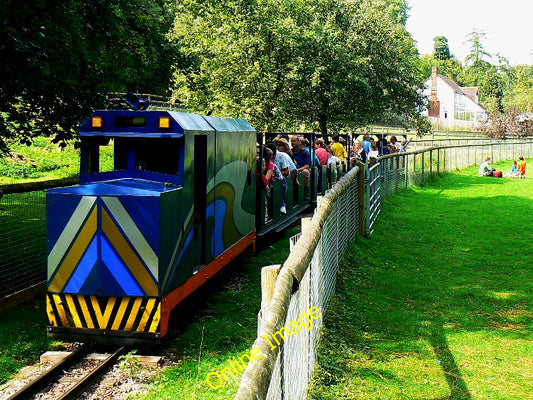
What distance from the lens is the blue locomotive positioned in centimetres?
786

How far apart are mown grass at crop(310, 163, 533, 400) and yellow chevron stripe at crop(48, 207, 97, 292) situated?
2821mm

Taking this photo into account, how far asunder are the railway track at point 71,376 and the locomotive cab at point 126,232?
0.84ft

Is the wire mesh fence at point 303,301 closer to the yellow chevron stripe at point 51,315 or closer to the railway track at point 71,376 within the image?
Answer: the railway track at point 71,376

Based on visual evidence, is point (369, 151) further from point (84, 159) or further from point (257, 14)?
point (84, 159)

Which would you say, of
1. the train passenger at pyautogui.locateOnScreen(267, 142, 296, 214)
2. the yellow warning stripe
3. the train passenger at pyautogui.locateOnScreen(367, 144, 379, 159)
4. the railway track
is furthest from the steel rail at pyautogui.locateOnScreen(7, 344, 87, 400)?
the train passenger at pyautogui.locateOnScreen(367, 144, 379, 159)

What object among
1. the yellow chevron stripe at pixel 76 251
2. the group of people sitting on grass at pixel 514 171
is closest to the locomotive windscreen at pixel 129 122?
the yellow chevron stripe at pixel 76 251

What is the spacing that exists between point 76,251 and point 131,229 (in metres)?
0.68

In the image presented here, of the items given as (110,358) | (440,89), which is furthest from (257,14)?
(440,89)

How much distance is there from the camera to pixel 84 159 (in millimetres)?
9164

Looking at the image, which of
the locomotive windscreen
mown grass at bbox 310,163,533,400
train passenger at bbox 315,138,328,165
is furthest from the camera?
train passenger at bbox 315,138,328,165

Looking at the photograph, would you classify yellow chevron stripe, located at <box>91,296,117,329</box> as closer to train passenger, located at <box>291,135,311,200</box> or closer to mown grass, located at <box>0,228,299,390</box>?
mown grass, located at <box>0,228,299,390</box>

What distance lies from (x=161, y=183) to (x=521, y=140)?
52964 millimetres

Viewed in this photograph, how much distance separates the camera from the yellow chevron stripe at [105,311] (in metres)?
7.92

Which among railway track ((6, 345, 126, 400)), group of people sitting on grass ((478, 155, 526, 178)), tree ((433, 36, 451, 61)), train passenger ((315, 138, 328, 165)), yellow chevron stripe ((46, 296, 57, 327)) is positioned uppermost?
tree ((433, 36, 451, 61))
